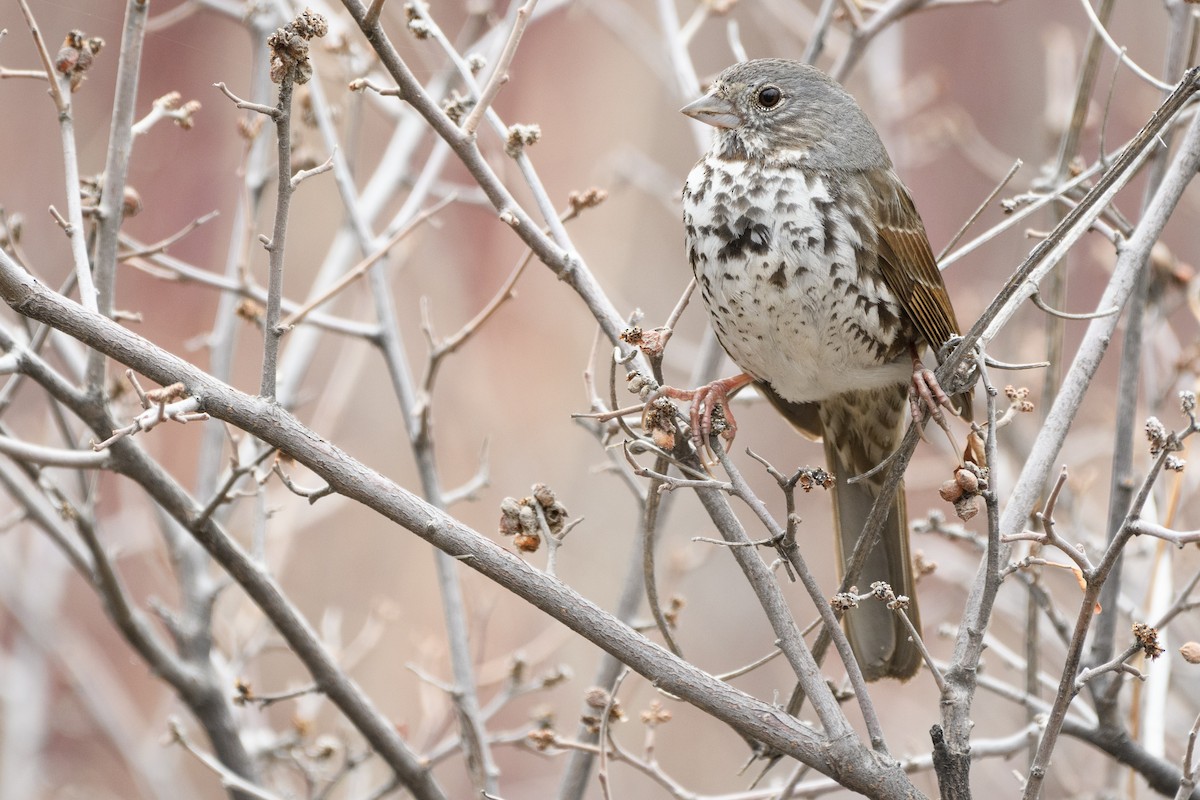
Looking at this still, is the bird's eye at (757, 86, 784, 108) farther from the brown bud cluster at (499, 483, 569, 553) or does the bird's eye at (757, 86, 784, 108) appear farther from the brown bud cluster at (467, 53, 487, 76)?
the brown bud cluster at (499, 483, 569, 553)

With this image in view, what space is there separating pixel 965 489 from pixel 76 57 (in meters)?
1.64

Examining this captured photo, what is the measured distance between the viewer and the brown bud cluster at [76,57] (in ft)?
7.12

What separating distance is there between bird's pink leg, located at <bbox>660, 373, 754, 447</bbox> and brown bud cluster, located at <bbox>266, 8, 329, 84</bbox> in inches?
28.1

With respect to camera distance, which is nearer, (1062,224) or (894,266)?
(1062,224)

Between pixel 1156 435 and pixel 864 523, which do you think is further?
pixel 864 523

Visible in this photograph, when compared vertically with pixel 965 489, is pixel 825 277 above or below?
above

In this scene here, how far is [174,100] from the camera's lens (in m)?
2.36

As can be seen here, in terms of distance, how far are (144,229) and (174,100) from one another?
15.5ft

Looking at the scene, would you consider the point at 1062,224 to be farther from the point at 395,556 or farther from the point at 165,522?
the point at 395,556

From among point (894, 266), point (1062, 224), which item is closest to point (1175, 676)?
point (894, 266)

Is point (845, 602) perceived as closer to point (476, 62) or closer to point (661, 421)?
point (661, 421)

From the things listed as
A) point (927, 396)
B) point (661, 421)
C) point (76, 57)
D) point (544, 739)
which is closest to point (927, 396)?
point (927, 396)

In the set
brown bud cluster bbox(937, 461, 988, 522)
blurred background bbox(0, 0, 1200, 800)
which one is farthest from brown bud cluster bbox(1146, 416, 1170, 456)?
blurred background bbox(0, 0, 1200, 800)

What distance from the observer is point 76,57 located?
85.7 inches
